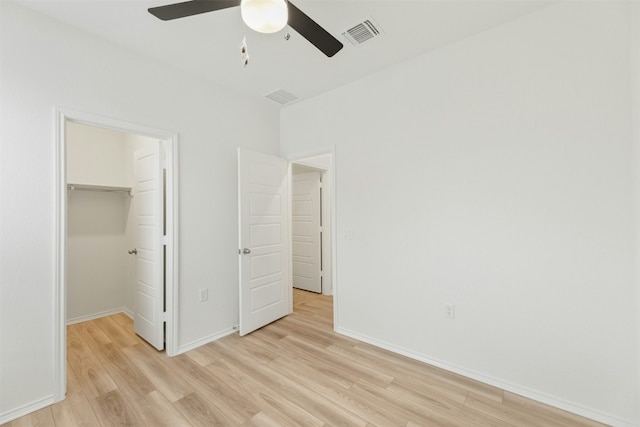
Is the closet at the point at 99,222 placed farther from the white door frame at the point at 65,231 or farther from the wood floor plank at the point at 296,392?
the wood floor plank at the point at 296,392

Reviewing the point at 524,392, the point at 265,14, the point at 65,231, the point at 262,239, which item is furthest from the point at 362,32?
the point at 524,392

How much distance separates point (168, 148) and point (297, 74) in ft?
4.86

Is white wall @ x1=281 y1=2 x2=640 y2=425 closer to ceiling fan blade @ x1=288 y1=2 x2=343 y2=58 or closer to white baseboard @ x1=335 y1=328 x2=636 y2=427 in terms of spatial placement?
white baseboard @ x1=335 y1=328 x2=636 y2=427

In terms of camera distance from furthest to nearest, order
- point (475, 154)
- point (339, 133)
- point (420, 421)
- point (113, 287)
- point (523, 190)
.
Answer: point (113, 287), point (339, 133), point (475, 154), point (523, 190), point (420, 421)

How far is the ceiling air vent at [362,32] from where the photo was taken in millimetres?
2020

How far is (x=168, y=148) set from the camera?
2.58 metres

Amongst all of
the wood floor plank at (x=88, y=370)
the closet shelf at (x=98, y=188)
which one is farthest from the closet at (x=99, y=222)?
the wood floor plank at (x=88, y=370)

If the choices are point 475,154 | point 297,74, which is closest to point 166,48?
point 297,74

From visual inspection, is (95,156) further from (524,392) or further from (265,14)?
(524,392)

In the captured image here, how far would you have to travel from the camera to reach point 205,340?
2.79 metres

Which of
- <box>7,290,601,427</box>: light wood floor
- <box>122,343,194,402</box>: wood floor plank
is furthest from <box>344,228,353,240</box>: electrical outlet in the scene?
<box>122,343,194,402</box>: wood floor plank

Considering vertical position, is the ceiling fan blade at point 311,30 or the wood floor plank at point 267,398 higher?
the ceiling fan blade at point 311,30

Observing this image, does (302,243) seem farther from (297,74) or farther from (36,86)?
(36,86)

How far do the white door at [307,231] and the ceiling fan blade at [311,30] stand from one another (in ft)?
10.1
